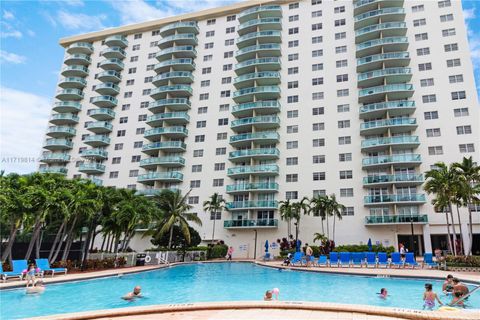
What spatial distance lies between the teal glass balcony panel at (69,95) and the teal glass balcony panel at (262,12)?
105ft

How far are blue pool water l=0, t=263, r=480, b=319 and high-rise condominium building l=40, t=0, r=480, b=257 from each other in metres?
18.6

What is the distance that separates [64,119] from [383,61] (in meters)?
52.0

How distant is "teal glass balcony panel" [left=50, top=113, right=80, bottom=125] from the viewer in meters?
55.9

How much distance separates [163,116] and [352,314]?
149ft

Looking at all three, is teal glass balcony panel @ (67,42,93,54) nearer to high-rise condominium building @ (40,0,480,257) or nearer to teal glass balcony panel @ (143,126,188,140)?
high-rise condominium building @ (40,0,480,257)

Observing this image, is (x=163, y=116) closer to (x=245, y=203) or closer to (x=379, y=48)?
(x=245, y=203)

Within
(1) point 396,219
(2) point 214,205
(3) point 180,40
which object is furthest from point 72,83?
(1) point 396,219

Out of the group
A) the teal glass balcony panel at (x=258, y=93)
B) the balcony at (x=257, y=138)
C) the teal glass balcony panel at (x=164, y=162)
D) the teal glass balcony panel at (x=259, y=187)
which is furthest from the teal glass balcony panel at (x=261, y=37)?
the teal glass balcony panel at (x=259, y=187)

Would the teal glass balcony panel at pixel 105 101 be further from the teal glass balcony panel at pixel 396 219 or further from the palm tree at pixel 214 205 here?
the teal glass balcony panel at pixel 396 219

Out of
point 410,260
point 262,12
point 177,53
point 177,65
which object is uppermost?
point 262,12

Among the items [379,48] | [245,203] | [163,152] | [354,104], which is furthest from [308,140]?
[163,152]

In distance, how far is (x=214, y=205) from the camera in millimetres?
41469

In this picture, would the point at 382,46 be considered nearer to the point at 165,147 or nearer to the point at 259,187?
the point at 259,187

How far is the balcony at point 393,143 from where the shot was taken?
38.5 metres
